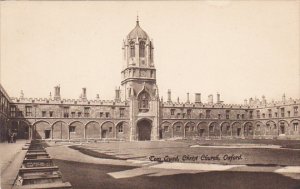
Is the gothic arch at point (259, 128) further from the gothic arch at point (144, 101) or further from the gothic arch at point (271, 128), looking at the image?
the gothic arch at point (144, 101)

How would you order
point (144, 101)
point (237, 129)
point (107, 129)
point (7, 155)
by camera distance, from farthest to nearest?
point (237, 129)
point (144, 101)
point (107, 129)
point (7, 155)

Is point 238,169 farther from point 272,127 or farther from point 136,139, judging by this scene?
point 272,127

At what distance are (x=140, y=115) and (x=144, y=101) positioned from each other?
2.17 metres

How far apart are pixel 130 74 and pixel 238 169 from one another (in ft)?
115

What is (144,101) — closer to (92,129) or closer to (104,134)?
(104,134)

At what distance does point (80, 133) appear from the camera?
143 ft

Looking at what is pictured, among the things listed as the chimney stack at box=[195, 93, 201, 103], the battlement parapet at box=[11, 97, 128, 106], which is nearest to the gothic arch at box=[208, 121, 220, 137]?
the chimney stack at box=[195, 93, 201, 103]

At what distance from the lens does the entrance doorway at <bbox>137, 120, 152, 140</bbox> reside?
46469mm

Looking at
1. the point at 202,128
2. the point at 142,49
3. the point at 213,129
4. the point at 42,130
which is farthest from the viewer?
the point at 213,129

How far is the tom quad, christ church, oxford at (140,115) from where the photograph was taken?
42.2m

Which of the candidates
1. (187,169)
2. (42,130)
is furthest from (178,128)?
(187,169)

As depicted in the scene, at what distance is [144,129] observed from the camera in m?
46.8

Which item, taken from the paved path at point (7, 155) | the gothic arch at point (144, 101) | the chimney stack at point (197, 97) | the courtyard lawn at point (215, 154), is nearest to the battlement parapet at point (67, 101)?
the gothic arch at point (144, 101)

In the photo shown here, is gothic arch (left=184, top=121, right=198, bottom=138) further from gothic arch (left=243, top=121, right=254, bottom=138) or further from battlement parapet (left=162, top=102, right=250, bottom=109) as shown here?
gothic arch (left=243, top=121, right=254, bottom=138)
